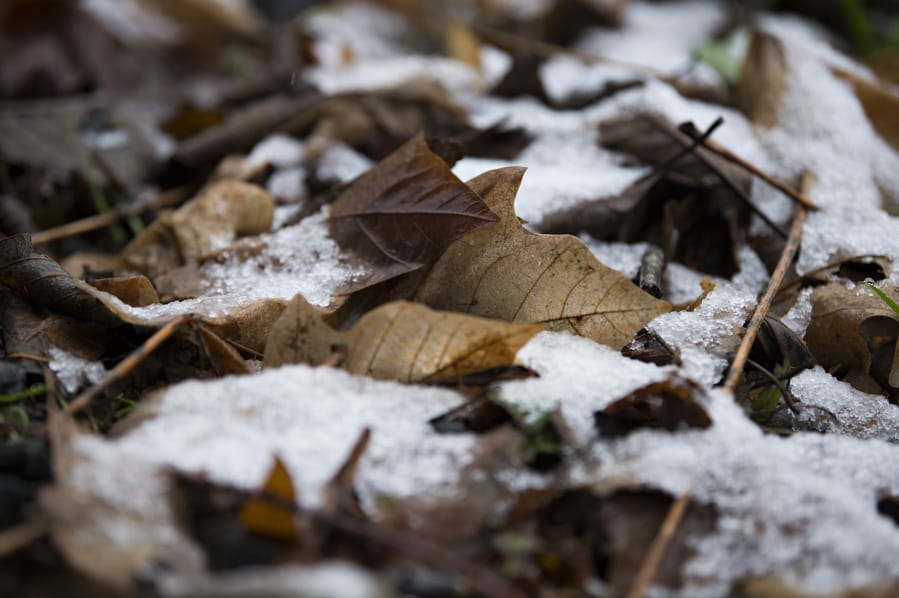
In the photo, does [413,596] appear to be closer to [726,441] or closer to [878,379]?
[726,441]

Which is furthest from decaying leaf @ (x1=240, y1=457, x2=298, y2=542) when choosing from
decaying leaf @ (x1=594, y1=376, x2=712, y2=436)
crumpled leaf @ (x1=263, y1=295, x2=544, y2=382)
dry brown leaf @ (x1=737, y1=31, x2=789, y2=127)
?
dry brown leaf @ (x1=737, y1=31, x2=789, y2=127)

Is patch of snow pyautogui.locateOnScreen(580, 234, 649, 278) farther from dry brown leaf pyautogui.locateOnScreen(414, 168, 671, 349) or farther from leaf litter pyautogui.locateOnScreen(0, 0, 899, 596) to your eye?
dry brown leaf pyautogui.locateOnScreen(414, 168, 671, 349)

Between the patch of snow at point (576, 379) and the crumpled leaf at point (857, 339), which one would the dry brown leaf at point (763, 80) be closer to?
the crumpled leaf at point (857, 339)

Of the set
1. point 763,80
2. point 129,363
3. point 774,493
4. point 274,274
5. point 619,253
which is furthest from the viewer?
point 763,80

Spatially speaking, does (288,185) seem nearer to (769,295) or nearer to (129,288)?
(129,288)

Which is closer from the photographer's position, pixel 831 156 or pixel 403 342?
pixel 403 342

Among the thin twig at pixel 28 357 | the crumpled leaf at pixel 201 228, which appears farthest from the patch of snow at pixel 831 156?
the thin twig at pixel 28 357

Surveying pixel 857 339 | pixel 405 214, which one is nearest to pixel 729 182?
pixel 857 339
